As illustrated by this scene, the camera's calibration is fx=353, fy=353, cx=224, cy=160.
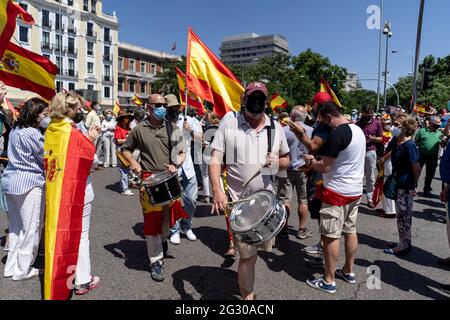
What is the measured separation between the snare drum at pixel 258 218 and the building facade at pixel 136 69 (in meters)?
68.8

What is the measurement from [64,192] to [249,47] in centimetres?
16632

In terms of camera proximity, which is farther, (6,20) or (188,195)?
(188,195)

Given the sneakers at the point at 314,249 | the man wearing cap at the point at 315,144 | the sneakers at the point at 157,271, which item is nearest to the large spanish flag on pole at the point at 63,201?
the sneakers at the point at 157,271

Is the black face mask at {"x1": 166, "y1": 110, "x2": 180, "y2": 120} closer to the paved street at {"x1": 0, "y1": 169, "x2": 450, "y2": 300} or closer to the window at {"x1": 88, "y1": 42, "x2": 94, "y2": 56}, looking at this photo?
the paved street at {"x1": 0, "y1": 169, "x2": 450, "y2": 300}

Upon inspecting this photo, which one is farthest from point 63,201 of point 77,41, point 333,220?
point 77,41

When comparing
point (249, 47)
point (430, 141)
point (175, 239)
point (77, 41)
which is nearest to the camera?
point (175, 239)

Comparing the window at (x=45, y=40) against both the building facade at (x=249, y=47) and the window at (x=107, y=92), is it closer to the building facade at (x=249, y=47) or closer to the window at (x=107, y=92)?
the window at (x=107, y=92)

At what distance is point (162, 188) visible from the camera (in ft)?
13.1

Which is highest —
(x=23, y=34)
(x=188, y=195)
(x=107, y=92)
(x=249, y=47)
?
(x=249, y=47)

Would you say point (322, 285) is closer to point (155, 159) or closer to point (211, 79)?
point (155, 159)

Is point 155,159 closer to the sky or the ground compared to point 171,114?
closer to the ground

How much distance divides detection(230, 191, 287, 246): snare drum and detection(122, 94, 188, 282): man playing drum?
128cm

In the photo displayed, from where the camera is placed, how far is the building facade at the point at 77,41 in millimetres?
55356
